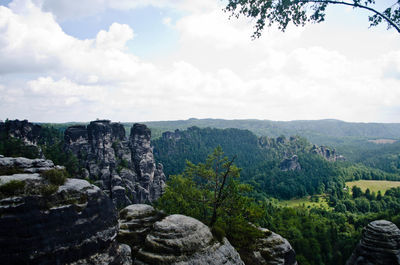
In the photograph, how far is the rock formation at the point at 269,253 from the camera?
19.4 metres

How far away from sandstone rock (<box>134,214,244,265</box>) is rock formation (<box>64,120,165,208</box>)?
193 ft

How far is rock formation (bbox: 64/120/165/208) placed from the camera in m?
76.3

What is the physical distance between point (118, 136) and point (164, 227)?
87770mm

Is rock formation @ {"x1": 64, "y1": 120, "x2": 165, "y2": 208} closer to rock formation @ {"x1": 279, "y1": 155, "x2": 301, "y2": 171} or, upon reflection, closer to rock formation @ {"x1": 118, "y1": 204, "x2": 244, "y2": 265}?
rock formation @ {"x1": 118, "y1": 204, "x2": 244, "y2": 265}

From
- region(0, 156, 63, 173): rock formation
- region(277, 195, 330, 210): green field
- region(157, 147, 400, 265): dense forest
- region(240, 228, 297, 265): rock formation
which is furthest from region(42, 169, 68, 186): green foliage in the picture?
region(277, 195, 330, 210): green field

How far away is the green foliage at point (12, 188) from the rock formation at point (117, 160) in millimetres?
63694

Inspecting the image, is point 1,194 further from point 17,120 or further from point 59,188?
point 17,120

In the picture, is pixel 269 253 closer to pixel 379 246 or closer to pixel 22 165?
pixel 379 246

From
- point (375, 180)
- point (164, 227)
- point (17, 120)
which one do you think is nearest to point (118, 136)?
point (17, 120)

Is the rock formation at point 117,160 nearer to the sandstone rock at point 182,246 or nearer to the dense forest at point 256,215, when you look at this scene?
the dense forest at point 256,215

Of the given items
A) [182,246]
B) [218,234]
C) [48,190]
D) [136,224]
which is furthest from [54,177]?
[218,234]

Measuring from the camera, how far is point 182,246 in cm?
1452

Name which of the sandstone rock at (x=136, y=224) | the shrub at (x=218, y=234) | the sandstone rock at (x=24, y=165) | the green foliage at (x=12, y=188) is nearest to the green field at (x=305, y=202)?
the shrub at (x=218, y=234)

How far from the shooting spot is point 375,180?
558 ft
